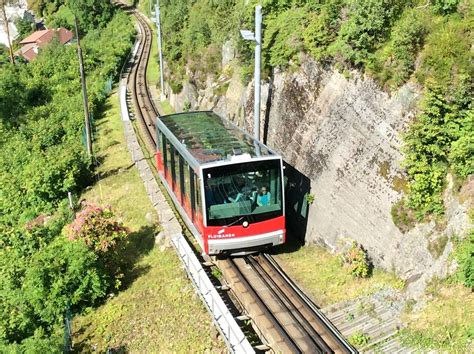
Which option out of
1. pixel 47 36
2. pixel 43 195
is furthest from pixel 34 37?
pixel 43 195

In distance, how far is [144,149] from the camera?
1068 inches

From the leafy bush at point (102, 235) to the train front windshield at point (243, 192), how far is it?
374cm

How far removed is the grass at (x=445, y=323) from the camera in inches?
368

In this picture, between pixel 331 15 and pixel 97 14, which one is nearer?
pixel 331 15

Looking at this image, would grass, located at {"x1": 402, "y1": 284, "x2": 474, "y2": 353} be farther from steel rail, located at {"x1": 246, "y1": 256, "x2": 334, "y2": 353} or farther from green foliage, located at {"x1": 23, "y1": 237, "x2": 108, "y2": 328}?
green foliage, located at {"x1": 23, "y1": 237, "x2": 108, "y2": 328}

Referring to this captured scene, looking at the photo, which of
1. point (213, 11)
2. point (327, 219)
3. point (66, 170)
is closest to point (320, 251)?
point (327, 219)

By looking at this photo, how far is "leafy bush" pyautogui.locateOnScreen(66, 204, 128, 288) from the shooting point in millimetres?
14680

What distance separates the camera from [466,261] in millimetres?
9695

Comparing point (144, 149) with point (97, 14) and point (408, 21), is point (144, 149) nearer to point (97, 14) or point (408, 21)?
point (408, 21)

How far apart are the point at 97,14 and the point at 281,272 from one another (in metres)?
77.5

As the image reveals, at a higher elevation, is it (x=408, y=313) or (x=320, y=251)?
(x=408, y=313)

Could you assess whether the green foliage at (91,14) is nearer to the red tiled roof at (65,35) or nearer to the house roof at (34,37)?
the red tiled roof at (65,35)

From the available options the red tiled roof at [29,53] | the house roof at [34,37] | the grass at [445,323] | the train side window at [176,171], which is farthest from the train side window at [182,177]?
the house roof at [34,37]

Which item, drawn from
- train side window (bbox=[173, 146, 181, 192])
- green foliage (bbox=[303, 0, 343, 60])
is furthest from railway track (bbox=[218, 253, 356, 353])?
green foliage (bbox=[303, 0, 343, 60])
